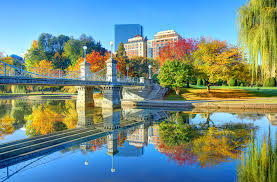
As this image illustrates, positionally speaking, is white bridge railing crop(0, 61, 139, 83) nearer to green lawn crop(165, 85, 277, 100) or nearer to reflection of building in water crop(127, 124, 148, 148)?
reflection of building in water crop(127, 124, 148, 148)

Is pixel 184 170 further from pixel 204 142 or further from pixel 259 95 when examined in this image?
pixel 259 95

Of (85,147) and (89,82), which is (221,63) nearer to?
(89,82)

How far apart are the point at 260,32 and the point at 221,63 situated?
17.3 metres

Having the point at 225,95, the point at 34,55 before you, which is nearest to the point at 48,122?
the point at 225,95

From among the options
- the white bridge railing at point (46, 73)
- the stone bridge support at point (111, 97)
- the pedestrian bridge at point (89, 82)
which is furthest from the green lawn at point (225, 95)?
the stone bridge support at point (111, 97)

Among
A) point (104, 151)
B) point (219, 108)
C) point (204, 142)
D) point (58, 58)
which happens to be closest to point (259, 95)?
point (219, 108)

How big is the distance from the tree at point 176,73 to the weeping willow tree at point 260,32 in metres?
17.2

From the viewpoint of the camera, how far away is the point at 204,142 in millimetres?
9633

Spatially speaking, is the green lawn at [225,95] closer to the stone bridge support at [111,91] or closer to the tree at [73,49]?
the stone bridge support at [111,91]

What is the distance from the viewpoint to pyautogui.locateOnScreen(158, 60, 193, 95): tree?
3134 cm

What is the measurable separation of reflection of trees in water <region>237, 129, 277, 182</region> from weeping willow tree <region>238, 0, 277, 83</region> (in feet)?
18.9

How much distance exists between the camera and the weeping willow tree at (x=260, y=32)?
1178 cm

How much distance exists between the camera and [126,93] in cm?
3356

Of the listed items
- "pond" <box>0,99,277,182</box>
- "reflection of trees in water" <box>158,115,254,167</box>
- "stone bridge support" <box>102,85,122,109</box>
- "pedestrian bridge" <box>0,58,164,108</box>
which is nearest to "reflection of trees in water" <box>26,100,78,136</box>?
"pond" <box>0,99,277,182</box>
